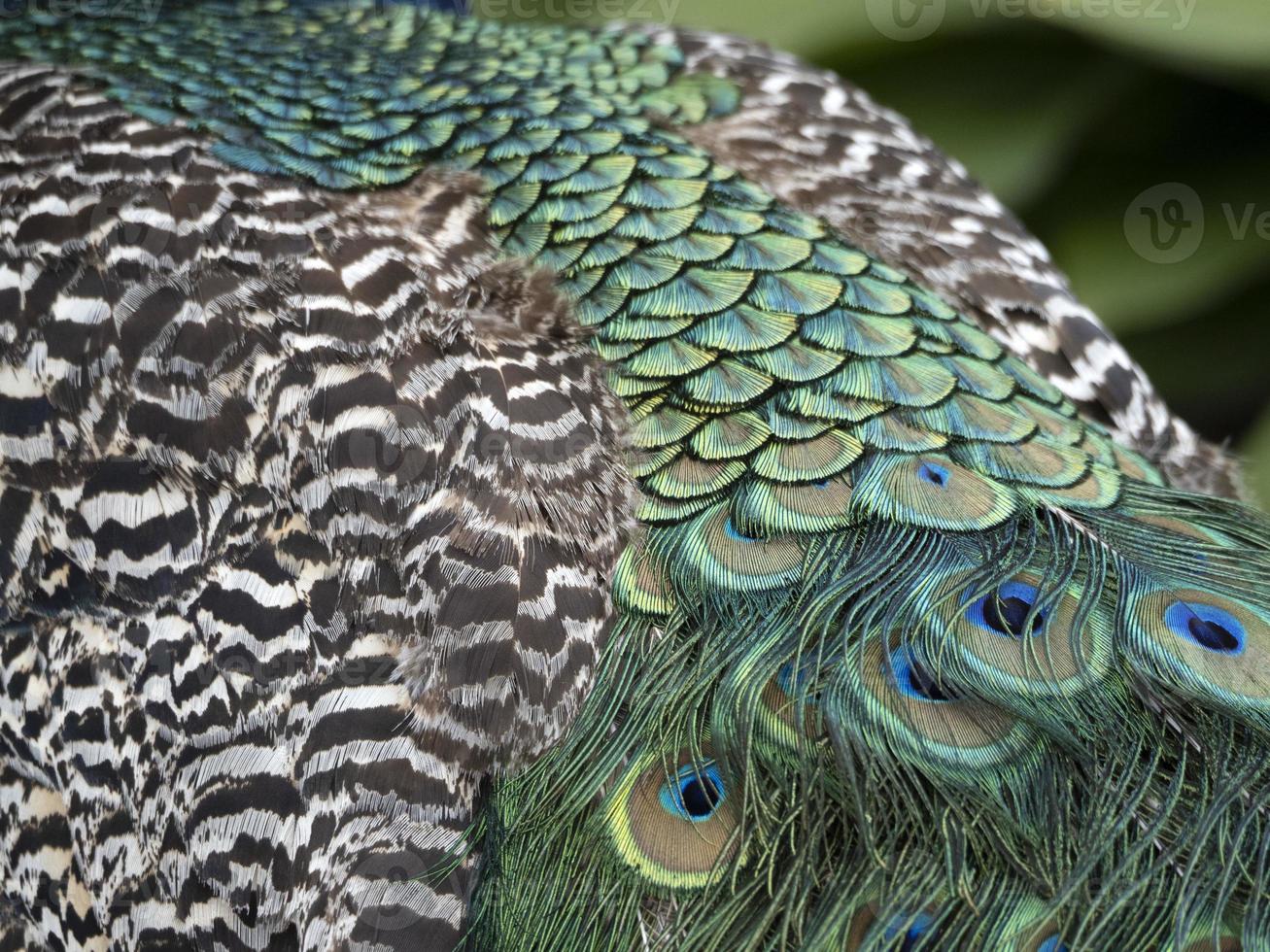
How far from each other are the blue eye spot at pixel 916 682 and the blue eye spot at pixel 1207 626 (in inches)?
9.2

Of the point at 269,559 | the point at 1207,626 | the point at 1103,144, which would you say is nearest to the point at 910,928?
the point at 1207,626

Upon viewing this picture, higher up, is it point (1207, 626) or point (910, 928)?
point (1207, 626)

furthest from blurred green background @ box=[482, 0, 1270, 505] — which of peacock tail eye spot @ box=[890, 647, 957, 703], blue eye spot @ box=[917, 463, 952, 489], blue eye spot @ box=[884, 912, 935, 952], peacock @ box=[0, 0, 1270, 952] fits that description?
blue eye spot @ box=[884, 912, 935, 952]

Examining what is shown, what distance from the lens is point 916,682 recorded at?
116 cm

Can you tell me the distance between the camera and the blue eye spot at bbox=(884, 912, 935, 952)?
42.4 inches

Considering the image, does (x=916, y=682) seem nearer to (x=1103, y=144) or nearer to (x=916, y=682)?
(x=916, y=682)

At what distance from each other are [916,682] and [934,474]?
0.81ft

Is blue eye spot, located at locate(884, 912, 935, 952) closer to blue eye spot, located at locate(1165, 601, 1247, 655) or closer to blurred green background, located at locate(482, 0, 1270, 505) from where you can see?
blue eye spot, located at locate(1165, 601, 1247, 655)

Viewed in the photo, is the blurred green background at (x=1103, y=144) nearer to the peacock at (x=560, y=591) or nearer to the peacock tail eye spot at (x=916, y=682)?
the peacock at (x=560, y=591)

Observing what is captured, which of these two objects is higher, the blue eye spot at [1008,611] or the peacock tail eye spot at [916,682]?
the blue eye spot at [1008,611]

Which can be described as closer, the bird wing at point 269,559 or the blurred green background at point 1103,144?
the bird wing at point 269,559

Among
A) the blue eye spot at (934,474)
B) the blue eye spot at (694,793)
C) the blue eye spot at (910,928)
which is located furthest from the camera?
the blue eye spot at (934,474)

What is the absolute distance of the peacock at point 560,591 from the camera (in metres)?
1.12

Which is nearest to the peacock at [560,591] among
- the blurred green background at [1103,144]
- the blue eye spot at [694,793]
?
the blue eye spot at [694,793]
